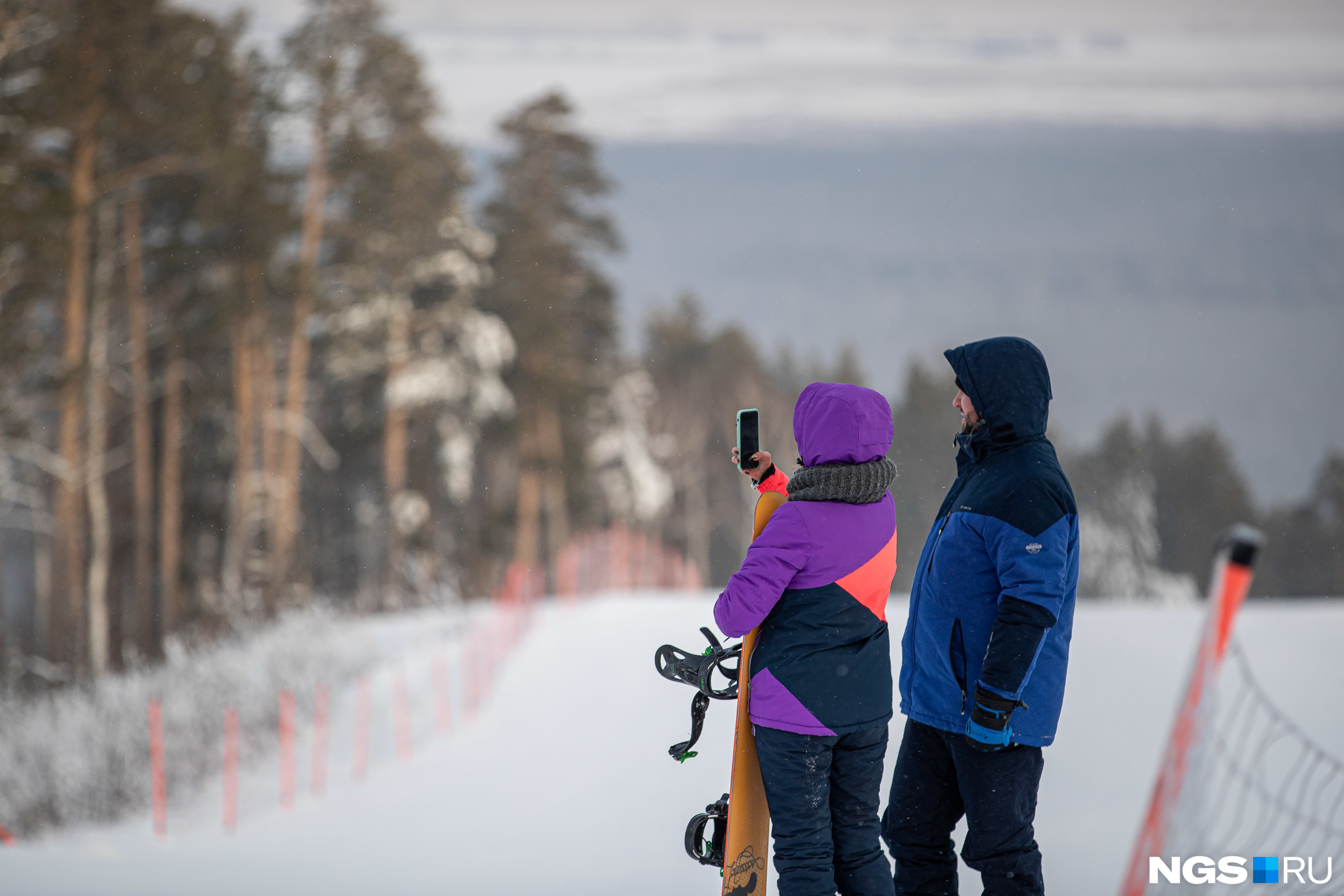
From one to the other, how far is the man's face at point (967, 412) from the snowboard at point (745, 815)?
53 centimetres

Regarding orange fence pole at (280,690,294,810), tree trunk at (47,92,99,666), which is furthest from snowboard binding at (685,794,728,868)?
tree trunk at (47,92,99,666)

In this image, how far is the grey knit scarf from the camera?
2477 mm

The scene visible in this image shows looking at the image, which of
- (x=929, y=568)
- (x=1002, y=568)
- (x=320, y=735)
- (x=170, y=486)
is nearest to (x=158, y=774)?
(x=320, y=735)

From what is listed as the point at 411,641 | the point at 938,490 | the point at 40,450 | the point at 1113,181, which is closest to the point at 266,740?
the point at 411,641

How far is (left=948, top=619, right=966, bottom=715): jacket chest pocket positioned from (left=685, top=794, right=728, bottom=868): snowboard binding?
0.72 m

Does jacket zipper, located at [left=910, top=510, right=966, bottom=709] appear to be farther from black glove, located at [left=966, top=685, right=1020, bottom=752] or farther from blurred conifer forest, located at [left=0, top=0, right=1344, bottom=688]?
blurred conifer forest, located at [left=0, top=0, right=1344, bottom=688]

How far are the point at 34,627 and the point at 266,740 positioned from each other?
1277 cm

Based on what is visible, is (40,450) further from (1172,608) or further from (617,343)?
(1172,608)

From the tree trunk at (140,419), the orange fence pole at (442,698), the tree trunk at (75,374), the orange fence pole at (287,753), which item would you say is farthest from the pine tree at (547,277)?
the orange fence pole at (287,753)

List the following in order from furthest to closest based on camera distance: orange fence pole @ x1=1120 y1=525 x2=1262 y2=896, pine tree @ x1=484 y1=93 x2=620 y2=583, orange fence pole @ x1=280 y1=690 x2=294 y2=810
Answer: pine tree @ x1=484 y1=93 x2=620 y2=583 → orange fence pole @ x1=280 y1=690 x2=294 y2=810 → orange fence pole @ x1=1120 y1=525 x2=1262 y2=896

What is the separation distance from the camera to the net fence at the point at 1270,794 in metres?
3.88

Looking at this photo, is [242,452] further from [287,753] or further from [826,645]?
[826,645]

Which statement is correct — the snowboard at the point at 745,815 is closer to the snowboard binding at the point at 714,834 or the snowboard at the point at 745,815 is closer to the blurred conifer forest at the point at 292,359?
the snowboard binding at the point at 714,834

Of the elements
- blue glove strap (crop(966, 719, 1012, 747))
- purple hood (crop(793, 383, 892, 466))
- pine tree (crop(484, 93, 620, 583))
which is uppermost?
pine tree (crop(484, 93, 620, 583))
